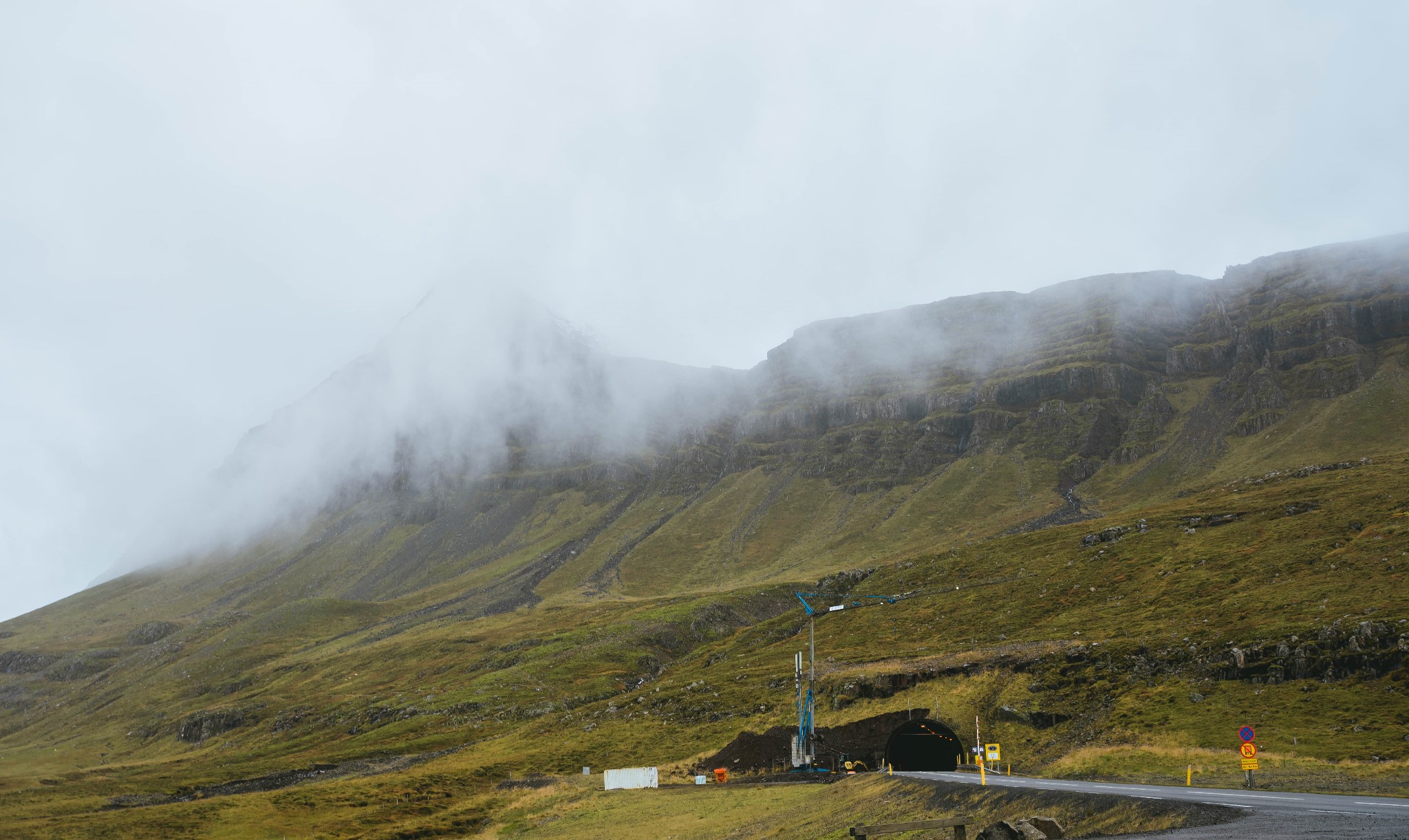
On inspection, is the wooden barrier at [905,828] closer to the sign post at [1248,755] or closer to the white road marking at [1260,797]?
the white road marking at [1260,797]

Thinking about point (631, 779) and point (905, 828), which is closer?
point (905, 828)

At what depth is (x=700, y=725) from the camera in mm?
85375

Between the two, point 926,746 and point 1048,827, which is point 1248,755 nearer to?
point 1048,827

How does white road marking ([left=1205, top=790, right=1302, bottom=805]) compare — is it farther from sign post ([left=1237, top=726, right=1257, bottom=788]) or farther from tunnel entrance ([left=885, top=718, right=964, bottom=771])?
tunnel entrance ([left=885, top=718, right=964, bottom=771])

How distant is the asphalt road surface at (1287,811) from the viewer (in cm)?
1856

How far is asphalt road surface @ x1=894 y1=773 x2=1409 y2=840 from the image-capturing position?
60.9 ft

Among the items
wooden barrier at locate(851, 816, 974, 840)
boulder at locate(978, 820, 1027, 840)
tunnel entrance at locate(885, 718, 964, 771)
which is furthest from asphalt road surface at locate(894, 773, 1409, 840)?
tunnel entrance at locate(885, 718, 964, 771)

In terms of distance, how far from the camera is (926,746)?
2159 inches

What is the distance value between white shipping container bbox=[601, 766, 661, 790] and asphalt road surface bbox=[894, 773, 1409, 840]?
38.3m

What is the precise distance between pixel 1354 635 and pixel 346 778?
308 ft

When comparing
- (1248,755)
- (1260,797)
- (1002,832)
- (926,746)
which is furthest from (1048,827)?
(926,746)

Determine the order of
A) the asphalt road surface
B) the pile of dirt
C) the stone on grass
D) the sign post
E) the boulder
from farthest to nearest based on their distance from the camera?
the pile of dirt → the sign post → the stone on grass → the boulder → the asphalt road surface

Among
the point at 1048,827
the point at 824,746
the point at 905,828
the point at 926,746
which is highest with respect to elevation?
the point at 905,828

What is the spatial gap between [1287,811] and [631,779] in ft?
164
